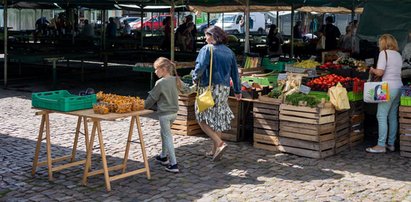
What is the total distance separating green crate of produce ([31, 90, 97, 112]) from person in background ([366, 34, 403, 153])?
13.9 feet

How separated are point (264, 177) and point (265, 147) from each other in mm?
1449

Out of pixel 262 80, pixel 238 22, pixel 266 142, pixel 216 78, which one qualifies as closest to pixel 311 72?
pixel 262 80

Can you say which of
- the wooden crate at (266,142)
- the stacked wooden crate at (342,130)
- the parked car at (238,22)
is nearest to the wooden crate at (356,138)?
the stacked wooden crate at (342,130)

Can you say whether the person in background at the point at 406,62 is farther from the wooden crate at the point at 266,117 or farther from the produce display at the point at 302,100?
the wooden crate at the point at 266,117

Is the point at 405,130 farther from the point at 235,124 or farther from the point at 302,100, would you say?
the point at 235,124

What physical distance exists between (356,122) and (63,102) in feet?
15.7

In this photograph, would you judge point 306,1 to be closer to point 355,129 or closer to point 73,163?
point 355,129

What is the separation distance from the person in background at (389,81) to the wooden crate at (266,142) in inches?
54.5

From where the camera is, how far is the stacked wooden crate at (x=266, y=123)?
28.1 ft

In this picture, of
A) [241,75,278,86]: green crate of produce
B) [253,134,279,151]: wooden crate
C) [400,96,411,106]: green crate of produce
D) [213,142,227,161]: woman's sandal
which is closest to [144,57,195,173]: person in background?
[213,142,227,161]: woman's sandal

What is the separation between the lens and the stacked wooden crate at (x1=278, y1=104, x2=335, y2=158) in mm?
8164

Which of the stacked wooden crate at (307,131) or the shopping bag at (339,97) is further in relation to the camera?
the shopping bag at (339,97)

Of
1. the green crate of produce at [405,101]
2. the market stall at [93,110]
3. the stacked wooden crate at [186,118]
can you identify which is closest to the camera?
the market stall at [93,110]

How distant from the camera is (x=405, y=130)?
8477 mm
